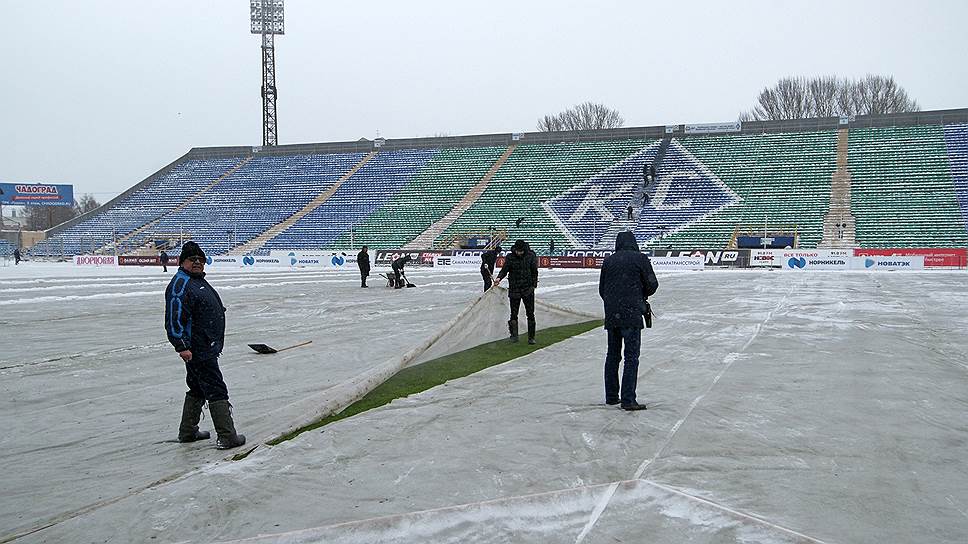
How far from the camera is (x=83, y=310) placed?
691 inches

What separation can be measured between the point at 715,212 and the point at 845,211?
7891mm

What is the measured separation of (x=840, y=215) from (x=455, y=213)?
2621 cm

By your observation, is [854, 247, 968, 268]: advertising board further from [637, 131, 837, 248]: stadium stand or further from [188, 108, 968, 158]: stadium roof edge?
[188, 108, 968, 158]: stadium roof edge

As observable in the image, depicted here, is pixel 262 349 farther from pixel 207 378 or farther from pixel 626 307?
pixel 626 307

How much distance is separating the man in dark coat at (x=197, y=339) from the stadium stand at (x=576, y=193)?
43464mm

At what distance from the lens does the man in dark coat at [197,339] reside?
5.96 meters

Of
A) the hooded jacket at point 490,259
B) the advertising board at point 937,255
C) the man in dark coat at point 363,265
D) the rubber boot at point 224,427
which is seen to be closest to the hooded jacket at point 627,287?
the rubber boot at point 224,427

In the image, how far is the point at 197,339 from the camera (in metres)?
6.06

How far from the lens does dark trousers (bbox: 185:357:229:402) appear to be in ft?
20.0

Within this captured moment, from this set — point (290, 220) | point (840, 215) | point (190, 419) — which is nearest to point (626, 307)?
point (190, 419)

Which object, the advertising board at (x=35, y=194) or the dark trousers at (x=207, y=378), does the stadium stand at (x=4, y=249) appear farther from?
the dark trousers at (x=207, y=378)

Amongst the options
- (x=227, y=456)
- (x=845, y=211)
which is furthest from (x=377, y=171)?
(x=227, y=456)

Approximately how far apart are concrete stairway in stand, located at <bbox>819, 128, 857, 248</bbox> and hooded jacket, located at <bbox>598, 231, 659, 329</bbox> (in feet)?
141

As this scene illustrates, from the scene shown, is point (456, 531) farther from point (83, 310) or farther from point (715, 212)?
point (715, 212)
